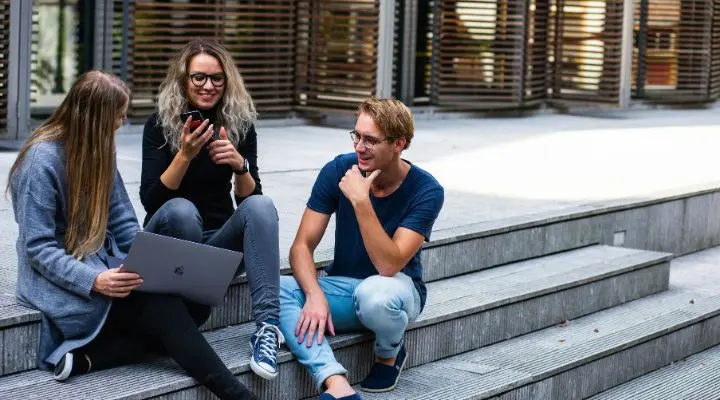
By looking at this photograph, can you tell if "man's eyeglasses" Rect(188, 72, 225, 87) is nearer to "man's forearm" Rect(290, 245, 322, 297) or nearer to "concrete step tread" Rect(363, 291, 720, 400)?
"man's forearm" Rect(290, 245, 322, 297)

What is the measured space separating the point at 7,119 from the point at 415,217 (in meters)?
5.74

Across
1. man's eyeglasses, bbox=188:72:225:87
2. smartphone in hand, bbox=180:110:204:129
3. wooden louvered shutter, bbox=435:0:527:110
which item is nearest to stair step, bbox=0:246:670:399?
smartphone in hand, bbox=180:110:204:129

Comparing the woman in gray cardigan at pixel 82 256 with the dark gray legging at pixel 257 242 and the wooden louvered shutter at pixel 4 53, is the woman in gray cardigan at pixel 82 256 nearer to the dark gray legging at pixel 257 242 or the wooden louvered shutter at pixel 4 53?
the dark gray legging at pixel 257 242

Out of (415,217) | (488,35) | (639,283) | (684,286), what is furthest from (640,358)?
(488,35)

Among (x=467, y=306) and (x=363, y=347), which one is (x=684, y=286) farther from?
(x=363, y=347)

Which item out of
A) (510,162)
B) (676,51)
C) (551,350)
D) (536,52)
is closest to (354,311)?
(551,350)

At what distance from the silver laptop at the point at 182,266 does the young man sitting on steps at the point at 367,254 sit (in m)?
0.41

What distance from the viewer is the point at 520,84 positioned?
14375 mm

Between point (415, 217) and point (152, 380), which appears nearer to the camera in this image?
point (152, 380)

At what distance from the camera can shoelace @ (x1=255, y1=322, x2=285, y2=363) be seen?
178 inches

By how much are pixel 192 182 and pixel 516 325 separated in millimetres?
1930

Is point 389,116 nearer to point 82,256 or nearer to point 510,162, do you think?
point 82,256

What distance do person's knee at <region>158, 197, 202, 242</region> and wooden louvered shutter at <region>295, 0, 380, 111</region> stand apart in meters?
7.75

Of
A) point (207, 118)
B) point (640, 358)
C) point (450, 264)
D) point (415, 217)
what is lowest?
point (640, 358)
